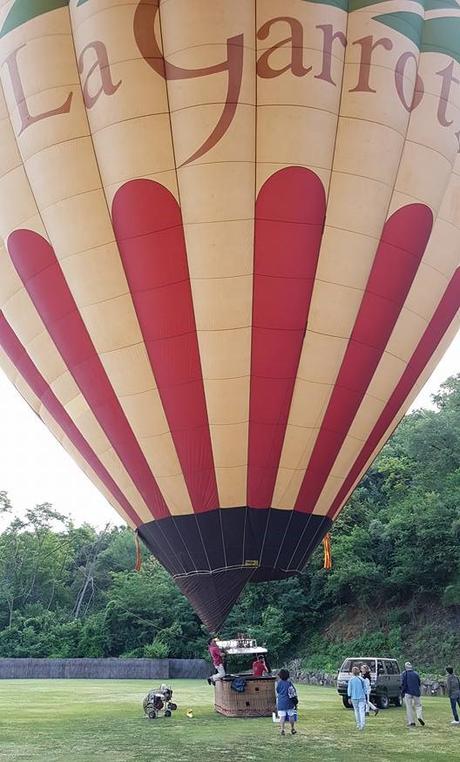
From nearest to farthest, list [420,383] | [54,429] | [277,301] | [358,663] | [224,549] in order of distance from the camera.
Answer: [277,301], [224,549], [54,429], [420,383], [358,663]

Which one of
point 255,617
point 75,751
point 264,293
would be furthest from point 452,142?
point 255,617

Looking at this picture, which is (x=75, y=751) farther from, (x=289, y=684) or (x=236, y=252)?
(x=236, y=252)

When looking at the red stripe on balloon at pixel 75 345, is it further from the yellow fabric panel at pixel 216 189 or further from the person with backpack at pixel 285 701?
the person with backpack at pixel 285 701

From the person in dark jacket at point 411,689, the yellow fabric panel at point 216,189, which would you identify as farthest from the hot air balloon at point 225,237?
the person in dark jacket at point 411,689

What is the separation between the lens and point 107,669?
34938 mm

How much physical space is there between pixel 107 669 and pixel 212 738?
89.7ft

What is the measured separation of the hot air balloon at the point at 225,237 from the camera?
9438mm

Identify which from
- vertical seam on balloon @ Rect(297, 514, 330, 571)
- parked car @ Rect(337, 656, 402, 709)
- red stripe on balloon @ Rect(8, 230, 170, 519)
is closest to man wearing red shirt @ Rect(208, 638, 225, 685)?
vertical seam on balloon @ Rect(297, 514, 330, 571)

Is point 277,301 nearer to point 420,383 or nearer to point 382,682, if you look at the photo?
point 420,383

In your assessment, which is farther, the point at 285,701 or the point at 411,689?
the point at 411,689

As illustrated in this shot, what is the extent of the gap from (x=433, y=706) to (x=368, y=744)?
677cm

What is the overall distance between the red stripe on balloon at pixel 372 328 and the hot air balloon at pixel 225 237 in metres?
0.03

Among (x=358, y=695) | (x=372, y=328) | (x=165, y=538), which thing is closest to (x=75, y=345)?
(x=165, y=538)

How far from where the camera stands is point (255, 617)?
123 ft
